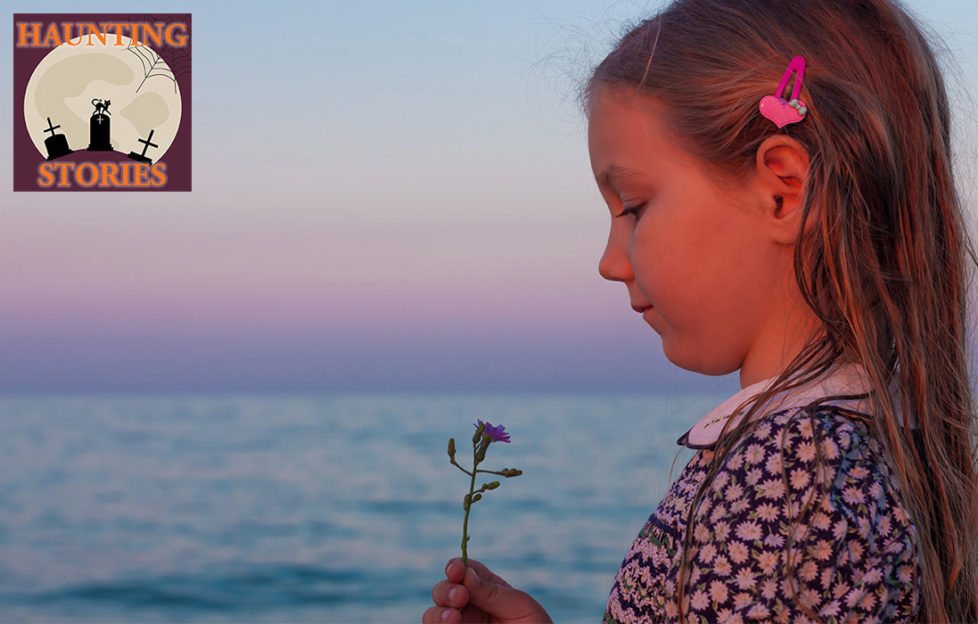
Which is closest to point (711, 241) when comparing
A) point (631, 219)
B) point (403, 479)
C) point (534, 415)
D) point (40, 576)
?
point (631, 219)

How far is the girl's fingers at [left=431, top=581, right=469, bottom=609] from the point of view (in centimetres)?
154

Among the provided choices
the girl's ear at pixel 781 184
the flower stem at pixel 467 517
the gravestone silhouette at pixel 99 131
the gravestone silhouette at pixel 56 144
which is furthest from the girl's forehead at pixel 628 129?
the gravestone silhouette at pixel 56 144

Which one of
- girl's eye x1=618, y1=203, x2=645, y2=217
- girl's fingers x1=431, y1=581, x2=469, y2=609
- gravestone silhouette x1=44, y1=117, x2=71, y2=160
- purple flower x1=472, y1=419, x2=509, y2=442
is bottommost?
girl's fingers x1=431, y1=581, x2=469, y2=609

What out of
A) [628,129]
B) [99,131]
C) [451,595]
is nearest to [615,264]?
[628,129]

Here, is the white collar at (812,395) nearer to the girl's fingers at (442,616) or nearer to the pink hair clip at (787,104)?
the pink hair clip at (787,104)

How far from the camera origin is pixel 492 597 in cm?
160

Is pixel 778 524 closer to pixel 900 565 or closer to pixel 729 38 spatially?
pixel 900 565

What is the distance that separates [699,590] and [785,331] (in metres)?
0.39

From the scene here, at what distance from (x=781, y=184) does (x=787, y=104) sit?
11 cm

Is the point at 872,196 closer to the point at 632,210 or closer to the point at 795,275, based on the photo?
the point at 795,275

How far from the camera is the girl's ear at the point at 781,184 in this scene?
1.37 meters

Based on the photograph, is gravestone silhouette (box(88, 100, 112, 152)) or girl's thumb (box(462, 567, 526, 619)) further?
gravestone silhouette (box(88, 100, 112, 152))

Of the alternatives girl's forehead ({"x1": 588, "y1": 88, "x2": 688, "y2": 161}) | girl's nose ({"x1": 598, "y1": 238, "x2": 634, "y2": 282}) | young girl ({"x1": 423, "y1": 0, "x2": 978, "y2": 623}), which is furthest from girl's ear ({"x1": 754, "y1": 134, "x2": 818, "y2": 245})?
girl's nose ({"x1": 598, "y1": 238, "x2": 634, "y2": 282})

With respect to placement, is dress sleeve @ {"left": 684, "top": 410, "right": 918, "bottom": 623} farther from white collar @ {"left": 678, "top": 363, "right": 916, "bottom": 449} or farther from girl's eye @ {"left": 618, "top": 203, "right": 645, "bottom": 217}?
girl's eye @ {"left": 618, "top": 203, "right": 645, "bottom": 217}
